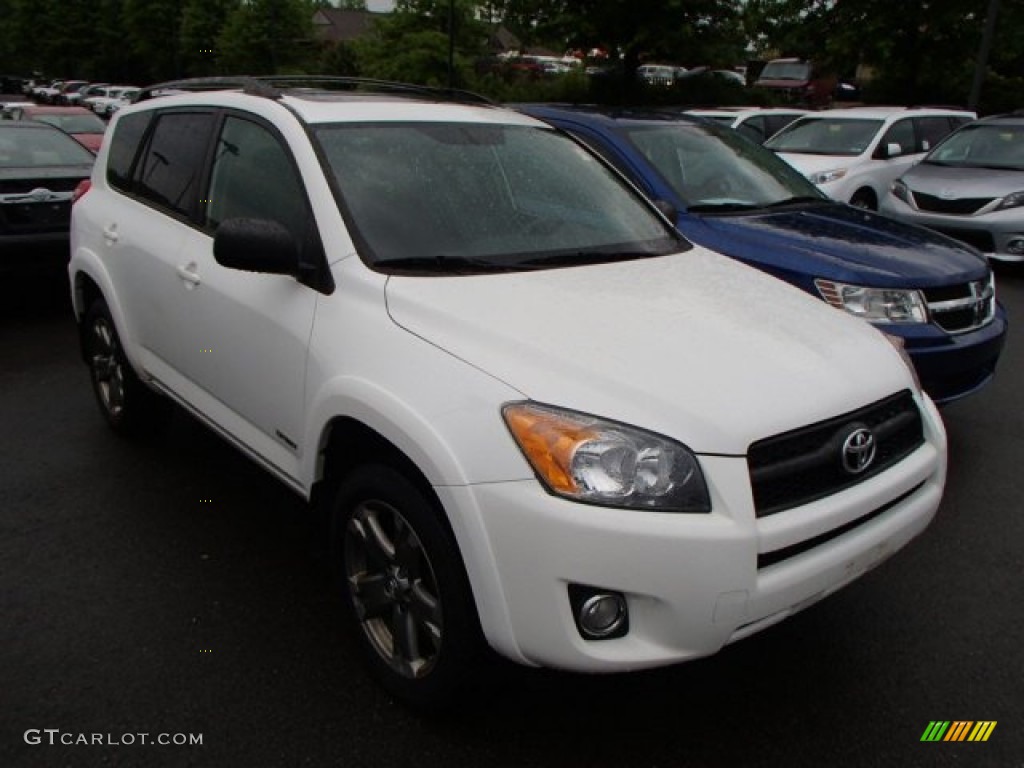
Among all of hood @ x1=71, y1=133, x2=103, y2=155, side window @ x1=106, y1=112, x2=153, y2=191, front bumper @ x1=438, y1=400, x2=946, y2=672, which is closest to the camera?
front bumper @ x1=438, y1=400, x2=946, y2=672

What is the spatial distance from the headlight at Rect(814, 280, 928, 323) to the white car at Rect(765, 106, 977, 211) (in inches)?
215

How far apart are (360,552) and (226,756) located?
65 cm

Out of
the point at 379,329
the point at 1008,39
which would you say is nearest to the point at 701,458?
the point at 379,329

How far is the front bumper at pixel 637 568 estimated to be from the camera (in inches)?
80.0

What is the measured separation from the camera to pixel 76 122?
14461mm

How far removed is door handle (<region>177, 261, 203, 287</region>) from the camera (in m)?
3.32

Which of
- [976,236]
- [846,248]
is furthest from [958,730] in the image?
[976,236]

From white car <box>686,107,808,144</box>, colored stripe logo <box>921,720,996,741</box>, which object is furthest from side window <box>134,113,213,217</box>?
white car <box>686,107,808,144</box>

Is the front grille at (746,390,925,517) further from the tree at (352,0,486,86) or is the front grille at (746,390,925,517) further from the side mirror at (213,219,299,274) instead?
the tree at (352,0,486,86)

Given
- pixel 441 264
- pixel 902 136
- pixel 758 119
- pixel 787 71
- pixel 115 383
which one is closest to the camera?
pixel 441 264

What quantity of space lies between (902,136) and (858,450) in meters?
9.79

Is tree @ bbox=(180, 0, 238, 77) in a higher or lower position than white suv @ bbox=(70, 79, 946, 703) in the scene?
higher

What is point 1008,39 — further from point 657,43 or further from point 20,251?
point 20,251

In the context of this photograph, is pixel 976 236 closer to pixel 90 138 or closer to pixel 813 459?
pixel 813 459
